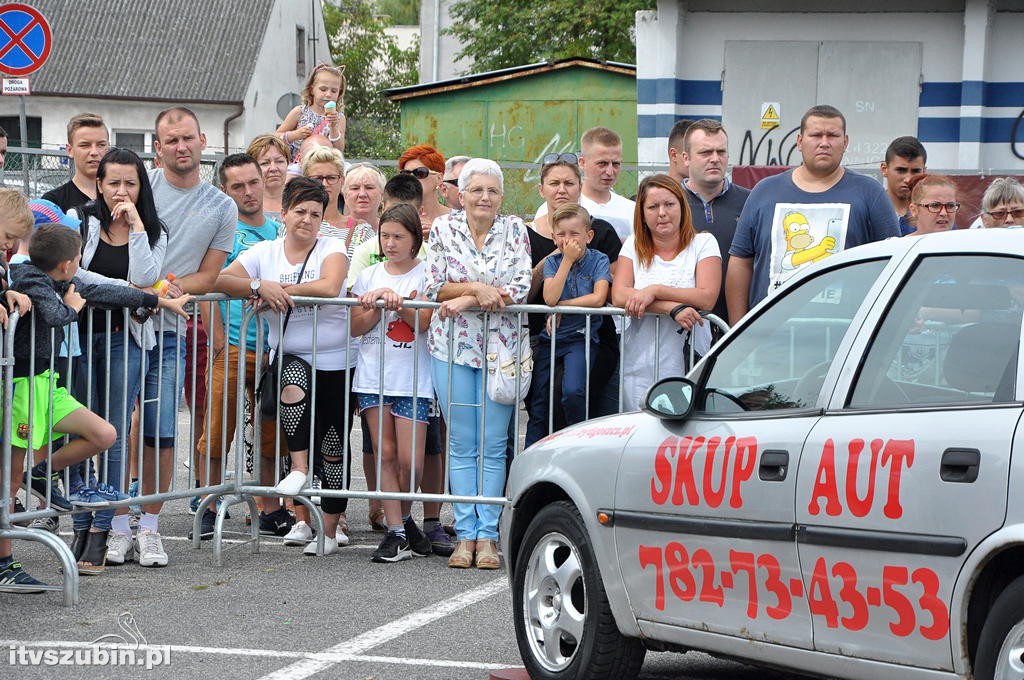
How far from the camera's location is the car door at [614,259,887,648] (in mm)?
4840

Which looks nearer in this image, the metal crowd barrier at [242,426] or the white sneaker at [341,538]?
the metal crowd barrier at [242,426]

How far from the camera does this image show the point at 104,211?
27.4 feet

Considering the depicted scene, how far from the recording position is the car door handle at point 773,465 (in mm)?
Result: 4816

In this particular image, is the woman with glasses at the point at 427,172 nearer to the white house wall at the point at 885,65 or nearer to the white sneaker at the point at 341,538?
the white sneaker at the point at 341,538

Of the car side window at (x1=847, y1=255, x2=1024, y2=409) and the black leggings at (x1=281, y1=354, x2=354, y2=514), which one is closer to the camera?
the car side window at (x1=847, y1=255, x2=1024, y2=409)

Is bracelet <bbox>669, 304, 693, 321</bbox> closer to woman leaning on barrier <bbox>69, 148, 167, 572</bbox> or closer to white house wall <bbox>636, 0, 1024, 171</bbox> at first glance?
woman leaning on barrier <bbox>69, 148, 167, 572</bbox>

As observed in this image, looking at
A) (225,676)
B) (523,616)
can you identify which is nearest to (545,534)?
(523,616)

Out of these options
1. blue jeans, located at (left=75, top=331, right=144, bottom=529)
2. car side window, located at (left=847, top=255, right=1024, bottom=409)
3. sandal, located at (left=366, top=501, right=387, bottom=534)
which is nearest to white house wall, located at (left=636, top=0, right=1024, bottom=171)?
sandal, located at (left=366, top=501, right=387, bottom=534)

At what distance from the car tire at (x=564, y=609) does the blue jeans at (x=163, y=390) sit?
3010 millimetres

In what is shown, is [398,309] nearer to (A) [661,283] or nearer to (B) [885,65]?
(A) [661,283]

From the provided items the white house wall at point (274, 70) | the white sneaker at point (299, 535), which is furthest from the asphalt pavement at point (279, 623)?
the white house wall at point (274, 70)

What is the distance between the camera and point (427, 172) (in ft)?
33.7

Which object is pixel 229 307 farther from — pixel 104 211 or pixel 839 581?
pixel 839 581

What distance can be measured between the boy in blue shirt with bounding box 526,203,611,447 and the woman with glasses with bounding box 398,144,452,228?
5.10 feet
